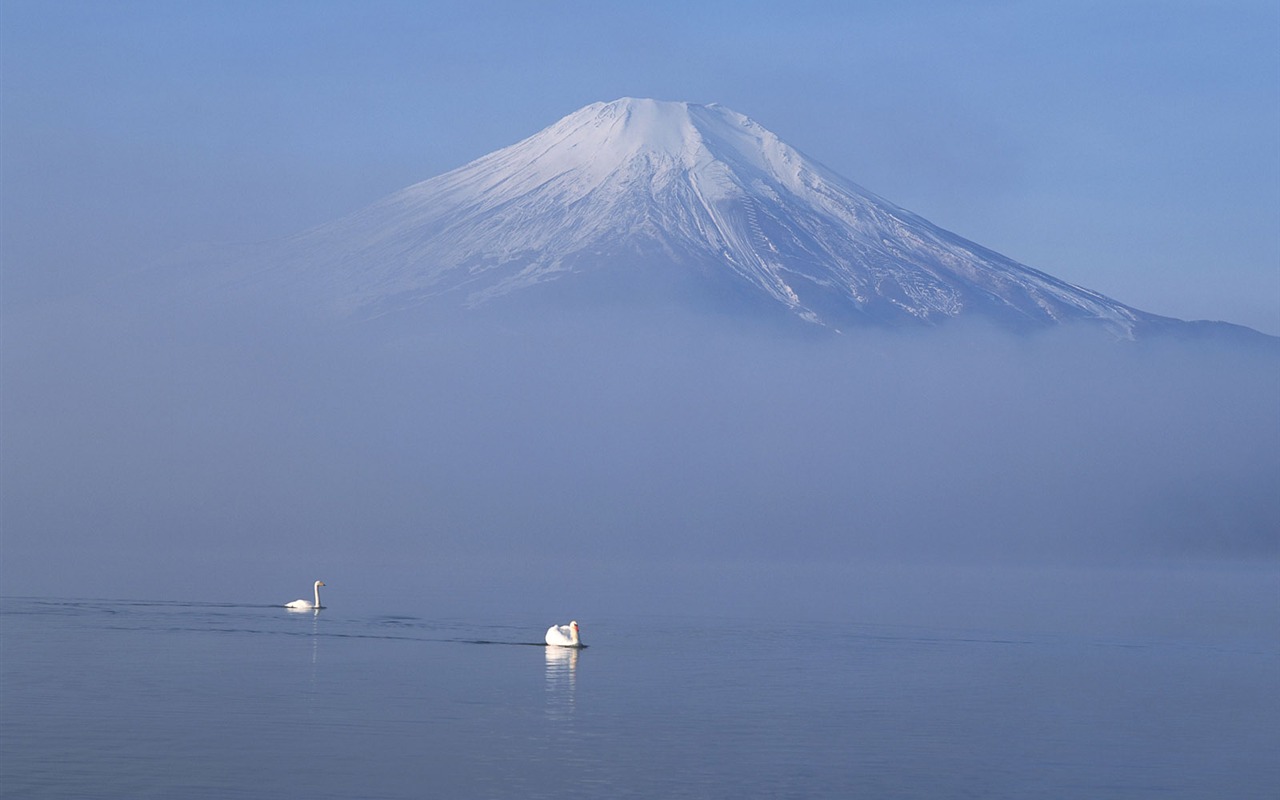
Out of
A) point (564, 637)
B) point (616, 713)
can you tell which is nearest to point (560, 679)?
point (616, 713)

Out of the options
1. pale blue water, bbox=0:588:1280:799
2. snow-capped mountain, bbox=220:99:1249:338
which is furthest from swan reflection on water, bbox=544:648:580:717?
snow-capped mountain, bbox=220:99:1249:338

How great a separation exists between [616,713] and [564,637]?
354 inches

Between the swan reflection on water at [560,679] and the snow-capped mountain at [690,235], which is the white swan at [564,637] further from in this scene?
the snow-capped mountain at [690,235]

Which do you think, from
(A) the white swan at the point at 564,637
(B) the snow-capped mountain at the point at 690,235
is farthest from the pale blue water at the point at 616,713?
(B) the snow-capped mountain at the point at 690,235

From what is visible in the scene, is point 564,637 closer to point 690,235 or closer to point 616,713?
point 616,713

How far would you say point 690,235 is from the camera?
13162cm

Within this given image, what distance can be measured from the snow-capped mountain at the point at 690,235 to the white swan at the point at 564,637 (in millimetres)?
97207

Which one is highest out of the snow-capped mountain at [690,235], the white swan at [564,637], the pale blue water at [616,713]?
the snow-capped mountain at [690,235]

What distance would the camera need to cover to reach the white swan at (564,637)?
32.8 metres

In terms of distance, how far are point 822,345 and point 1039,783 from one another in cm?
12946

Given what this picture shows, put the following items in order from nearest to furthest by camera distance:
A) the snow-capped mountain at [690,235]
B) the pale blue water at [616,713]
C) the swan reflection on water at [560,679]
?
the pale blue water at [616,713], the swan reflection on water at [560,679], the snow-capped mountain at [690,235]

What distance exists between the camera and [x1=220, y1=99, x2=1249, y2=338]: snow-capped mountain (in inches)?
5143

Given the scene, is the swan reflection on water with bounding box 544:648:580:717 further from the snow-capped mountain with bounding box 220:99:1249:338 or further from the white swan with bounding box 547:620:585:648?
the snow-capped mountain with bounding box 220:99:1249:338

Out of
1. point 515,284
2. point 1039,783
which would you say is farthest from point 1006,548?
point 1039,783
